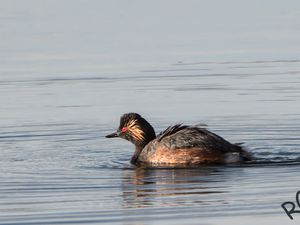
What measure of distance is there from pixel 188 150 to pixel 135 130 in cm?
136

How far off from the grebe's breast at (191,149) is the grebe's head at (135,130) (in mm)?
771

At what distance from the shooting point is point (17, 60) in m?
26.2

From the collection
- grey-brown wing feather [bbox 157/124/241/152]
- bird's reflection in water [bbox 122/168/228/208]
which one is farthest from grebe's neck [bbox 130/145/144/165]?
bird's reflection in water [bbox 122/168/228/208]

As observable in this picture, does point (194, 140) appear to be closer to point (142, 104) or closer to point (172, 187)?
point (172, 187)

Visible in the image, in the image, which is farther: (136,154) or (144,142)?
(144,142)

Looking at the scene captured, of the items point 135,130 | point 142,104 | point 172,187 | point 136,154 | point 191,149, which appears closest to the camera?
point 172,187

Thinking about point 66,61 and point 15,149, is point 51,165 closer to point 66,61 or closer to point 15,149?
point 15,149

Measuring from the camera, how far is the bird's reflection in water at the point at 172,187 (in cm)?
1345

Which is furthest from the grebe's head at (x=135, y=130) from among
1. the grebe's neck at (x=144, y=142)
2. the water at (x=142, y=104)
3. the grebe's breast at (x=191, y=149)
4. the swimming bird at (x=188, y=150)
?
the grebe's breast at (x=191, y=149)

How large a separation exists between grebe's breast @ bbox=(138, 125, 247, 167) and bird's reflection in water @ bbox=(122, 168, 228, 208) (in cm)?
44

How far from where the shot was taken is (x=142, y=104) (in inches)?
829

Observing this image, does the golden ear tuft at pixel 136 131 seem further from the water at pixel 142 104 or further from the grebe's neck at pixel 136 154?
the water at pixel 142 104

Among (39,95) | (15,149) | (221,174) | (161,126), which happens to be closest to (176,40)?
(39,95)

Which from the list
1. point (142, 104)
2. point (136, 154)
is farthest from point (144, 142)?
point (142, 104)
